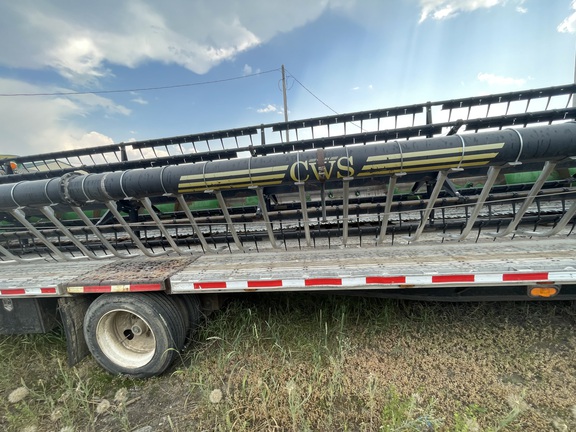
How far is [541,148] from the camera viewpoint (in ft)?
5.73

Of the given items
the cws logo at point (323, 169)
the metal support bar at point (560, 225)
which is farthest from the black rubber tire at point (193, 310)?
the metal support bar at point (560, 225)

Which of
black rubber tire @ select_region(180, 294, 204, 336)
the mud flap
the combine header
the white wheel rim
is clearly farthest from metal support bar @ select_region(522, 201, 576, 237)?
the mud flap

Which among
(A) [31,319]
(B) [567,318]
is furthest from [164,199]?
(B) [567,318]

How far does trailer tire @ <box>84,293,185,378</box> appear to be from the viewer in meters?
2.12

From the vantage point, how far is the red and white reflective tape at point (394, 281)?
1.76 meters

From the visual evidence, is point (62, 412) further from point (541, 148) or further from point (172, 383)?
point (541, 148)

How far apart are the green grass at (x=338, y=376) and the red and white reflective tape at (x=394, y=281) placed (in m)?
0.56

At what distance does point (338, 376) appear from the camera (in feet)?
6.11

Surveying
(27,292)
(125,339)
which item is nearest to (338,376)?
(125,339)

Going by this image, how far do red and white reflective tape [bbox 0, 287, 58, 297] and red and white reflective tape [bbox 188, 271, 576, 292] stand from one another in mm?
1147

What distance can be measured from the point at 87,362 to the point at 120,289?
97 cm

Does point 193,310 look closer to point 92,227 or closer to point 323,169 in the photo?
point 92,227

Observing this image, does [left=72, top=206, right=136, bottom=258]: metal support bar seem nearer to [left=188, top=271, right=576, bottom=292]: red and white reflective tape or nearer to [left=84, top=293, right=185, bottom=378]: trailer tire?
[left=84, top=293, right=185, bottom=378]: trailer tire

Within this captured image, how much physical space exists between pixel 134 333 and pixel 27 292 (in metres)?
1.03
